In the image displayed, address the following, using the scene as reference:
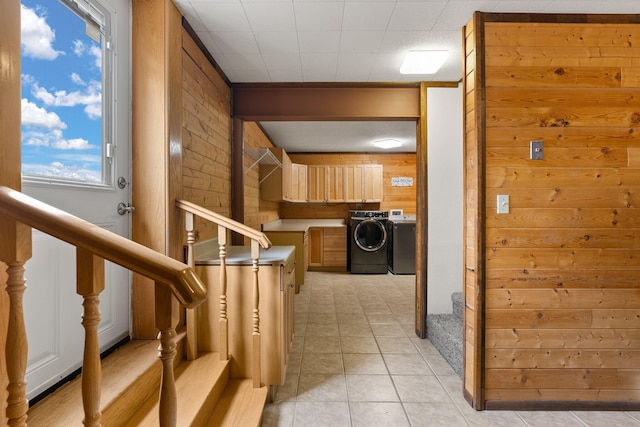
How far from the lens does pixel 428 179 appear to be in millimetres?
3021

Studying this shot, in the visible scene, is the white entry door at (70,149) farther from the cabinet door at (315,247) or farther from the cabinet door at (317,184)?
the cabinet door at (317,184)

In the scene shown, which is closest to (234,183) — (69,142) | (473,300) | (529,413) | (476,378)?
(69,142)

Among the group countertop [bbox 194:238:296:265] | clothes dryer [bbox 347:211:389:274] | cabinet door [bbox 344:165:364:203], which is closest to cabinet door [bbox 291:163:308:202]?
cabinet door [bbox 344:165:364:203]

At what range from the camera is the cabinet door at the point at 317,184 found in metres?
6.48

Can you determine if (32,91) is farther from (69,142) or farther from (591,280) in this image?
(591,280)

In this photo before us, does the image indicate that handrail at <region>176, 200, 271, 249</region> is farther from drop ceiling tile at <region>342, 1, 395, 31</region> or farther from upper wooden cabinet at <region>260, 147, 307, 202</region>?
upper wooden cabinet at <region>260, 147, 307, 202</region>

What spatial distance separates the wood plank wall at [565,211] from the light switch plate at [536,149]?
0.09ft

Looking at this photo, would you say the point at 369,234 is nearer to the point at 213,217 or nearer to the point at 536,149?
the point at 536,149

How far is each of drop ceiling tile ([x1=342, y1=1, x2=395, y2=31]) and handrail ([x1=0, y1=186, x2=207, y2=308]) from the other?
5.89 feet

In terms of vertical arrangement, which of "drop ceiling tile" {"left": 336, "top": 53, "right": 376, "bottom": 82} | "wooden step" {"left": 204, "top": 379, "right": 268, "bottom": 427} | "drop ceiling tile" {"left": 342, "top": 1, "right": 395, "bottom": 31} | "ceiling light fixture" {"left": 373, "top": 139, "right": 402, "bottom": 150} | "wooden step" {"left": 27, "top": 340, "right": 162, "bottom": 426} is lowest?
"wooden step" {"left": 204, "top": 379, "right": 268, "bottom": 427}

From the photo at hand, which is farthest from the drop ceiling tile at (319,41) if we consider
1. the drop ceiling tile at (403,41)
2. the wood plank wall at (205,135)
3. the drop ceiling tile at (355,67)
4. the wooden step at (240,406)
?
the wooden step at (240,406)

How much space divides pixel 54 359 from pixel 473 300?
6.82ft

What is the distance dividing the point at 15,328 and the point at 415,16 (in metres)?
2.33

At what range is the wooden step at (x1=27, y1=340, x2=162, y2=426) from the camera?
117 cm
